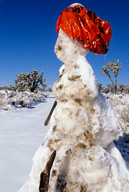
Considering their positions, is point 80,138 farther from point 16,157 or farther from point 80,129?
point 16,157

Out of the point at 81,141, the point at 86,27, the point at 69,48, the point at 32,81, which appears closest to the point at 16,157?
the point at 81,141

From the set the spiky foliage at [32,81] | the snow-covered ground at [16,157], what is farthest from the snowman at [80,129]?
the spiky foliage at [32,81]

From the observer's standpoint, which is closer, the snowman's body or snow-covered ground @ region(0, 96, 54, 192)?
the snowman's body

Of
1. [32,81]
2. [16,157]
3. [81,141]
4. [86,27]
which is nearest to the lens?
[81,141]

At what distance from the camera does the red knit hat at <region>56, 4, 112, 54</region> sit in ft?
4.14

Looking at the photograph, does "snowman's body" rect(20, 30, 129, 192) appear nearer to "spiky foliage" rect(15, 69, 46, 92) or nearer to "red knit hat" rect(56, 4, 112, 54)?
"red knit hat" rect(56, 4, 112, 54)

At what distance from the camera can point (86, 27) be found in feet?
4.25

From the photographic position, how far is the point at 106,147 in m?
1.25

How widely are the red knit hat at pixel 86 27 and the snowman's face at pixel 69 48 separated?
43 millimetres

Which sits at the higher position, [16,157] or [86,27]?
[86,27]

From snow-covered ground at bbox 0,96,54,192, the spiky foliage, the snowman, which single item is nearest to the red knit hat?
the snowman

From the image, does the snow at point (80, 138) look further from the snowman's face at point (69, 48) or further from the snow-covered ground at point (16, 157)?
the snow-covered ground at point (16, 157)

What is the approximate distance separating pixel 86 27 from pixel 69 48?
0.75 ft

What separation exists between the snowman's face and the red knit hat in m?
0.04
